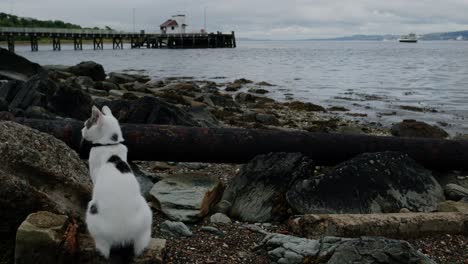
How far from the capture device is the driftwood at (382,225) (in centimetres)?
510

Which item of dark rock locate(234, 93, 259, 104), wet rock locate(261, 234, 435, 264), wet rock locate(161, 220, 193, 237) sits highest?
wet rock locate(261, 234, 435, 264)

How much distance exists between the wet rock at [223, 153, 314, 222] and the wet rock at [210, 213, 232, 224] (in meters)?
0.21

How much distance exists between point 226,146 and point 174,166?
6.25 ft

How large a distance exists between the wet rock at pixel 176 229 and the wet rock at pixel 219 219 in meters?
0.48

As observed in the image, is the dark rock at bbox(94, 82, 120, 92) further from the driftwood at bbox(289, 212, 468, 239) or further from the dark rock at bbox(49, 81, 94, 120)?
the driftwood at bbox(289, 212, 468, 239)

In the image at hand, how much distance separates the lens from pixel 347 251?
4059 mm

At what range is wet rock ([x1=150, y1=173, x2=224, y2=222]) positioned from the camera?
5883 millimetres

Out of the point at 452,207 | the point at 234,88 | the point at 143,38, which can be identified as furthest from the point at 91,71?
the point at 143,38

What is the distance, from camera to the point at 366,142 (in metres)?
7.46

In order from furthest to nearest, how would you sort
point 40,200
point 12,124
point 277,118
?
point 277,118, point 12,124, point 40,200

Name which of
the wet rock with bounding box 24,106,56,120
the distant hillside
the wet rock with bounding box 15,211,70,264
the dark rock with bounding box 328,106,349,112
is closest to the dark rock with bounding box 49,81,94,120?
the wet rock with bounding box 24,106,56,120

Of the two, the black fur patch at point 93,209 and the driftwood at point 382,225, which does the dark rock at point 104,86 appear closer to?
the driftwood at point 382,225

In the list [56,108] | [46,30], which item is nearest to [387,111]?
[56,108]

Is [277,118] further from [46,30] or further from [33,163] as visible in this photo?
[46,30]
